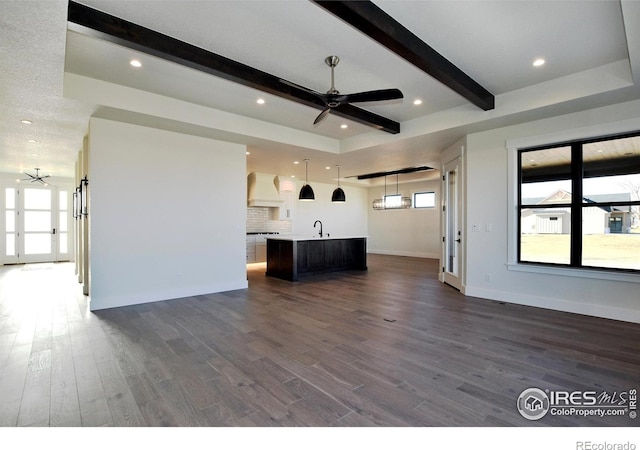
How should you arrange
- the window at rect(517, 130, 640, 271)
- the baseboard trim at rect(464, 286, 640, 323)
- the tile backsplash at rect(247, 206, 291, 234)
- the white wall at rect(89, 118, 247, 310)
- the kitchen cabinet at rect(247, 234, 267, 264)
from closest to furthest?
the baseboard trim at rect(464, 286, 640, 323)
the window at rect(517, 130, 640, 271)
the white wall at rect(89, 118, 247, 310)
the kitchen cabinet at rect(247, 234, 267, 264)
the tile backsplash at rect(247, 206, 291, 234)

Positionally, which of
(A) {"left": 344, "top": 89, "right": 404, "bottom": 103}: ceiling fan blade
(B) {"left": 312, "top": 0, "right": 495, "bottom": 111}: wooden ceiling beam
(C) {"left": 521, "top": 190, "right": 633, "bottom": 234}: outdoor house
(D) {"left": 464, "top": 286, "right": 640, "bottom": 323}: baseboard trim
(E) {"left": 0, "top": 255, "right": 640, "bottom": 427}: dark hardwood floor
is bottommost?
(E) {"left": 0, "top": 255, "right": 640, "bottom": 427}: dark hardwood floor

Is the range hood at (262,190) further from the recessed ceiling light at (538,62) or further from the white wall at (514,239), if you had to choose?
the recessed ceiling light at (538,62)

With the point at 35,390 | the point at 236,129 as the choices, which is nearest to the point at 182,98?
the point at 236,129

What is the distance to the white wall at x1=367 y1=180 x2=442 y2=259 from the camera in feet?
36.9

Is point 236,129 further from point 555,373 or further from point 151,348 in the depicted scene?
point 555,373

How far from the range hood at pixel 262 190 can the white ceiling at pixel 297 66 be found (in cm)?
368

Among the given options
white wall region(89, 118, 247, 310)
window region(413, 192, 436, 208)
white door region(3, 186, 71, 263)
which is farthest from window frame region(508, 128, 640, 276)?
white door region(3, 186, 71, 263)

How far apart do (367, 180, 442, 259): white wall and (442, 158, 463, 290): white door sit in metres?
4.70

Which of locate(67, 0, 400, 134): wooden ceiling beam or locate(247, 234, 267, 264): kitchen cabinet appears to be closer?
locate(67, 0, 400, 134): wooden ceiling beam

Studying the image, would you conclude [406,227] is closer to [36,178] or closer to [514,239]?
[514,239]

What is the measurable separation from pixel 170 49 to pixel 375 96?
214 cm

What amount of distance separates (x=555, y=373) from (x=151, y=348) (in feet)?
12.0

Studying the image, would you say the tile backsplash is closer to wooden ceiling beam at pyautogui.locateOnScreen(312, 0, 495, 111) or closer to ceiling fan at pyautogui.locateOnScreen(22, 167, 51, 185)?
ceiling fan at pyautogui.locateOnScreen(22, 167, 51, 185)

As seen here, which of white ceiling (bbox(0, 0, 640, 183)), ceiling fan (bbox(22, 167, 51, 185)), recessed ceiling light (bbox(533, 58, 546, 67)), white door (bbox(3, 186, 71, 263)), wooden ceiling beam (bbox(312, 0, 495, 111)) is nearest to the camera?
wooden ceiling beam (bbox(312, 0, 495, 111))
